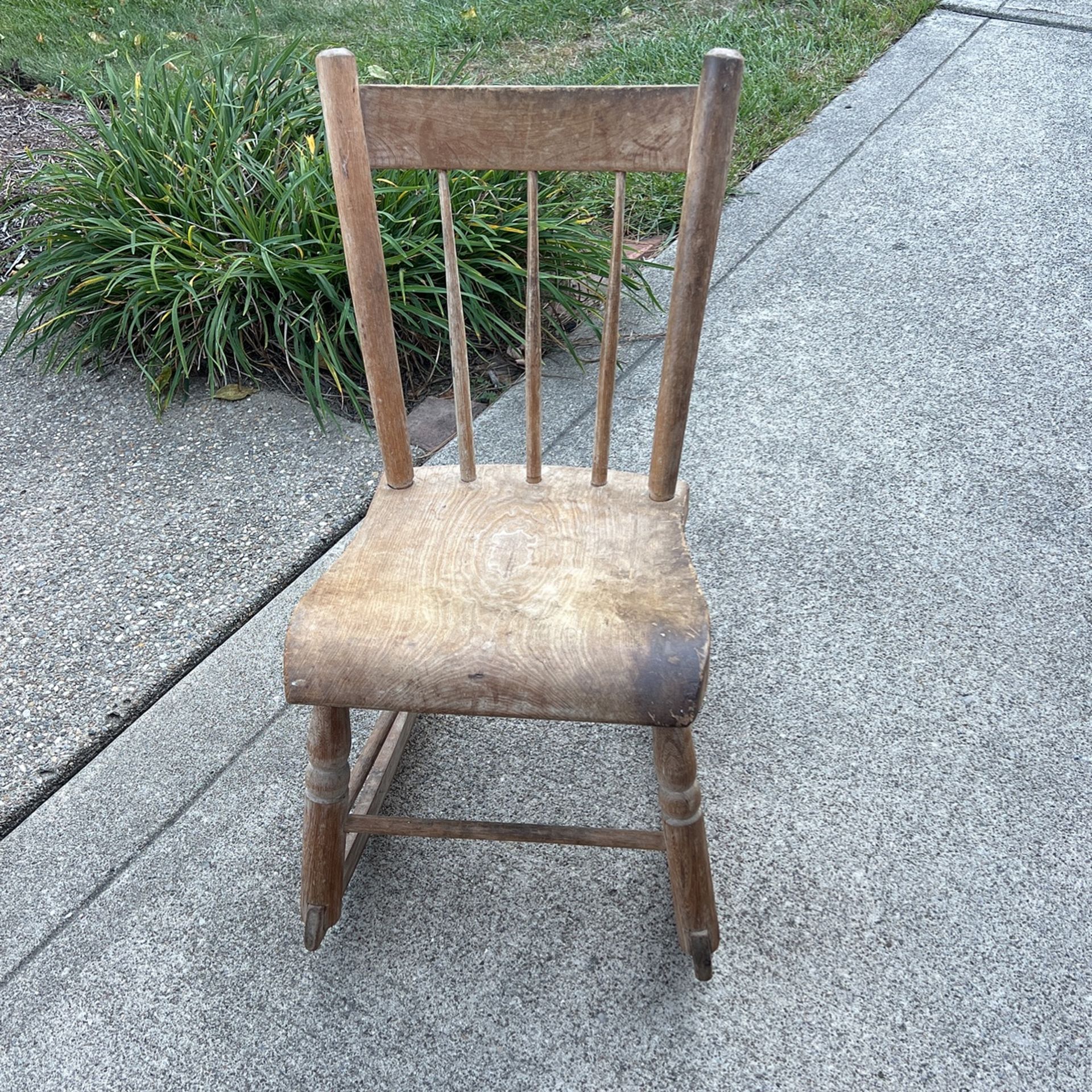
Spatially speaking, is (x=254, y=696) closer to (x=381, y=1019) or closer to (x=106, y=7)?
(x=381, y=1019)

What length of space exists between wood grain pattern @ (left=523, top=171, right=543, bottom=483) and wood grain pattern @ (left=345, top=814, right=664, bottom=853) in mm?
510

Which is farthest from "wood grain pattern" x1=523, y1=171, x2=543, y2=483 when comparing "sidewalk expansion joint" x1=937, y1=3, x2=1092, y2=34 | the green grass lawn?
"sidewalk expansion joint" x1=937, y1=3, x2=1092, y2=34

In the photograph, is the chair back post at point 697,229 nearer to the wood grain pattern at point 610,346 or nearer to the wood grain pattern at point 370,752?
the wood grain pattern at point 610,346

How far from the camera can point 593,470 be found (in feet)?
4.98

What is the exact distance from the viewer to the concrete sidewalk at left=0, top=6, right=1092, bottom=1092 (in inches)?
52.9

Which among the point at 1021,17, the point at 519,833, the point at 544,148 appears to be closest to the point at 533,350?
the point at 544,148

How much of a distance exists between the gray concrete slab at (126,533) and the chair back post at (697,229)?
103 cm

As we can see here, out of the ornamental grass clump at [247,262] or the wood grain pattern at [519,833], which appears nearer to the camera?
the wood grain pattern at [519,833]

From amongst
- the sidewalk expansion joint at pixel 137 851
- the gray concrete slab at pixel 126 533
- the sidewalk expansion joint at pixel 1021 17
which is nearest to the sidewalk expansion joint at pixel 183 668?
the gray concrete slab at pixel 126 533

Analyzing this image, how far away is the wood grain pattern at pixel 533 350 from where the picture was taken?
54.6 inches

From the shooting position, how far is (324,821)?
1.40 meters

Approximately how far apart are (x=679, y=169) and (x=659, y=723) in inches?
27.8

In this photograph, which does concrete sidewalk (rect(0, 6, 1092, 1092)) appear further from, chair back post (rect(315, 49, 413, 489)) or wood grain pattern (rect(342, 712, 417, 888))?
chair back post (rect(315, 49, 413, 489))

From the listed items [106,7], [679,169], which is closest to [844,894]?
[679,169]
